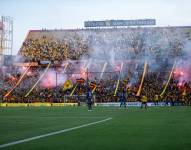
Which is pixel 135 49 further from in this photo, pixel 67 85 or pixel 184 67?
pixel 67 85

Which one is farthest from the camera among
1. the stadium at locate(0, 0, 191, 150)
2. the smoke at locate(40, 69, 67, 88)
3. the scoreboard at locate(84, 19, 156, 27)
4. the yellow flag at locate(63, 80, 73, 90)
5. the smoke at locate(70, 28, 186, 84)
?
the scoreboard at locate(84, 19, 156, 27)

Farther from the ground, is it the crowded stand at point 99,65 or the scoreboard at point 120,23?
the scoreboard at point 120,23

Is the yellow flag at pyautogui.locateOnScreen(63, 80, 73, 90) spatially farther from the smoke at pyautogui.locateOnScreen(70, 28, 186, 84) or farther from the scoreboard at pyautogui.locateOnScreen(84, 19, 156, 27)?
the scoreboard at pyautogui.locateOnScreen(84, 19, 156, 27)

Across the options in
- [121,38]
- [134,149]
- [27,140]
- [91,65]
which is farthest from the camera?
[121,38]

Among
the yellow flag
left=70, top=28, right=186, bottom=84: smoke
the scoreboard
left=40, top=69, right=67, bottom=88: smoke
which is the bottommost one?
the yellow flag

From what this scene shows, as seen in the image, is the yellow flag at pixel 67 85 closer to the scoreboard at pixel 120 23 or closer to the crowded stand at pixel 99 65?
the crowded stand at pixel 99 65

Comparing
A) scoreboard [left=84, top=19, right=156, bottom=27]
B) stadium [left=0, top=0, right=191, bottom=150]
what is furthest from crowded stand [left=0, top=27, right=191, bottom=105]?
scoreboard [left=84, top=19, right=156, bottom=27]

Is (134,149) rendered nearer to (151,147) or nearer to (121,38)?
(151,147)

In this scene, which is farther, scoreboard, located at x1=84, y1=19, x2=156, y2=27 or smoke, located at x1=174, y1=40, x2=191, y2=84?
scoreboard, located at x1=84, y1=19, x2=156, y2=27

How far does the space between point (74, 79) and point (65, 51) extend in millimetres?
7139

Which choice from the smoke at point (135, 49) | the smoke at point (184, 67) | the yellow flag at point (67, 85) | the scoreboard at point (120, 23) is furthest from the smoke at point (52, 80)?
the scoreboard at point (120, 23)

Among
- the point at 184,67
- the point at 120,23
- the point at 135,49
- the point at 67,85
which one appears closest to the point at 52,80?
the point at 67,85

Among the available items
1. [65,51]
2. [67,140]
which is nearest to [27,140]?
[67,140]

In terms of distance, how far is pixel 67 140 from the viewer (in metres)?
10.3
